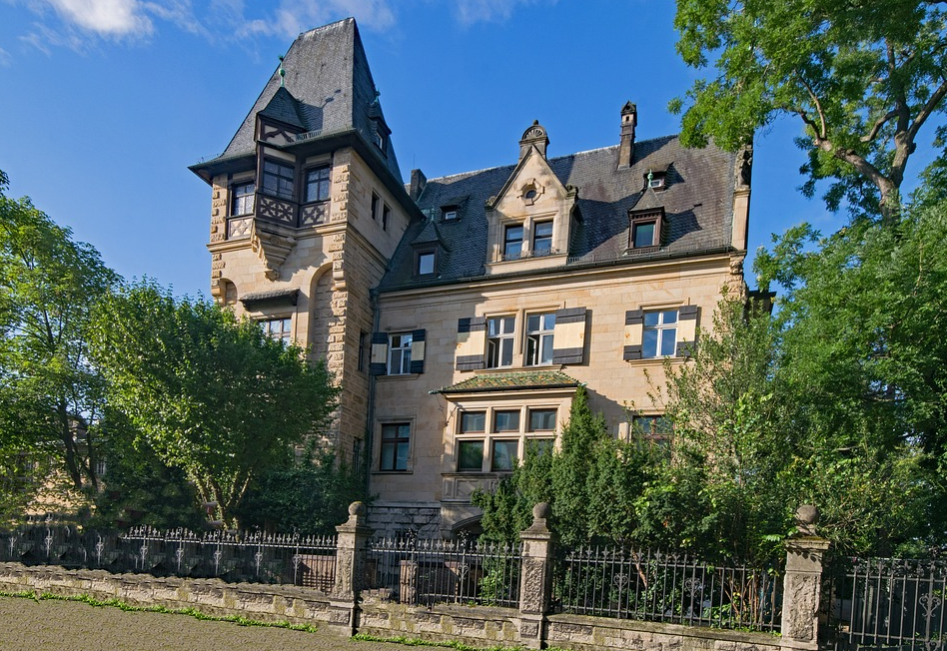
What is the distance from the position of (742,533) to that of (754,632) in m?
2.35

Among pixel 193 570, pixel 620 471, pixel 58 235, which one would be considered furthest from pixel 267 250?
pixel 620 471

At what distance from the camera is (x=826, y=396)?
48.5 ft

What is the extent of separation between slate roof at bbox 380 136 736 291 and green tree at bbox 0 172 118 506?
29.3 ft

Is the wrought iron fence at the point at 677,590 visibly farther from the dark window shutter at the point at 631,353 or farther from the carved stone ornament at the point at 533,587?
the dark window shutter at the point at 631,353

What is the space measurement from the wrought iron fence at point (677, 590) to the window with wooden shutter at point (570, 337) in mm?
7596

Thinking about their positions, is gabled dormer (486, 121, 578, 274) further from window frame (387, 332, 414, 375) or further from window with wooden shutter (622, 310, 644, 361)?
window frame (387, 332, 414, 375)

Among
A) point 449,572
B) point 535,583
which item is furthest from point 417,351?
point 535,583

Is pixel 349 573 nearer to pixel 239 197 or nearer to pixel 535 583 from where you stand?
pixel 535 583

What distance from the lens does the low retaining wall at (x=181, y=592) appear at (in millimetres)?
13414

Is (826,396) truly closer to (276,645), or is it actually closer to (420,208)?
(276,645)

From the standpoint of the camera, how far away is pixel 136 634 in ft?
40.2

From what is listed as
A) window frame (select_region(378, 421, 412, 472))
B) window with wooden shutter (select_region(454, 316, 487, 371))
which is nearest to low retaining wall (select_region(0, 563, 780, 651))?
window frame (select_region(378, 421, 412, 472))

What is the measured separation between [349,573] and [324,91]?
1806 cm

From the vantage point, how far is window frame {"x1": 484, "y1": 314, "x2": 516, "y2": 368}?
22984 millimetres
